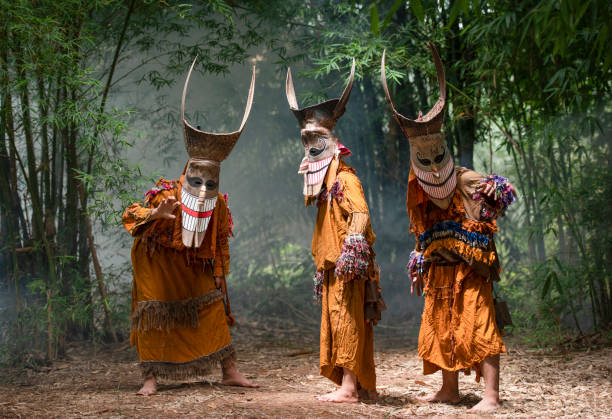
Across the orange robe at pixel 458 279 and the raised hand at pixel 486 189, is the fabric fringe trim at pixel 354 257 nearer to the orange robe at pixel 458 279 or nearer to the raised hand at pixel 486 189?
the orange robe at pixel 458 279

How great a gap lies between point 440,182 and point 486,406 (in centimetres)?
112

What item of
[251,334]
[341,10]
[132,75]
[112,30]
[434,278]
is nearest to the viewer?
[434,278]

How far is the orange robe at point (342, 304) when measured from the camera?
122 inches

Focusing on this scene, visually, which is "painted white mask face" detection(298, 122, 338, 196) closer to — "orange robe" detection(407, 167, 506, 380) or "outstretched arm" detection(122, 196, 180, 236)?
"orange robe" detection(407, 167, 506, 380)

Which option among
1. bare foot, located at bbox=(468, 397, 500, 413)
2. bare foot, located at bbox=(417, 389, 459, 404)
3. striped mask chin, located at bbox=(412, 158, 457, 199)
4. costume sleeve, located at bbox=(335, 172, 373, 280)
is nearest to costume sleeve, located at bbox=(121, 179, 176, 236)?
costume sleeve, located at bbox=(335, 172, 373, 280)

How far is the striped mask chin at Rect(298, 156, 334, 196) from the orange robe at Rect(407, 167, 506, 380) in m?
0.49

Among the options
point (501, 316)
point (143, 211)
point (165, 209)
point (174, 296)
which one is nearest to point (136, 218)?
point (143, 211)

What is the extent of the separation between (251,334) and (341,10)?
3.28 m

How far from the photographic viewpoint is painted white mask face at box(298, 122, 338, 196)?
132 inches

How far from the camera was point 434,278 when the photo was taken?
3178 millimetres

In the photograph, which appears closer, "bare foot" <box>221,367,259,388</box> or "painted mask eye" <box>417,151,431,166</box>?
"painted mask eye" <box>417,151,431,166</box>

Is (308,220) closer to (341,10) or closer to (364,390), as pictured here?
(341,10)

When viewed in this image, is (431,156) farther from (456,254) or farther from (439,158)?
(456,254)

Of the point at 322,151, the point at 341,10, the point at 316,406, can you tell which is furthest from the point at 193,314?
the point at 341,10
